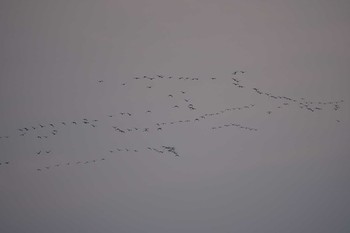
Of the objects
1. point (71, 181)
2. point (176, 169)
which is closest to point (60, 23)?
point (71, 181)

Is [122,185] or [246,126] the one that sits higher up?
[246,126]

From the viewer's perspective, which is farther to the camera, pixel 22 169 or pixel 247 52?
pixel 247 52

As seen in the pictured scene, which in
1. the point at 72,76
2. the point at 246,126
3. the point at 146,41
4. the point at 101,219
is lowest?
the point at 101,219

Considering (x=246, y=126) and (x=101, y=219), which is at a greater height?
(x=246, y=126)

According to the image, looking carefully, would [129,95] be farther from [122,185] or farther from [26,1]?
[26,1]

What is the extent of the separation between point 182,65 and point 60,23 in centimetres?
52

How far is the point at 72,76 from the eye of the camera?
1.24m

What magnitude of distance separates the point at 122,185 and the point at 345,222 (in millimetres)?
1088

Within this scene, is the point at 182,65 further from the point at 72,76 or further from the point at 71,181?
the point at 71,181

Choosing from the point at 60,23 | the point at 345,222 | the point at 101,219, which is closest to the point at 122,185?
the point at 101,219

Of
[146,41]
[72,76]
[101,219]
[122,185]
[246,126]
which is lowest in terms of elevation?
[101,219]

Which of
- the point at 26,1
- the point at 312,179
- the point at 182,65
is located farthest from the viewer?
the point at 312,179

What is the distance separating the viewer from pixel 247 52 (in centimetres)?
134

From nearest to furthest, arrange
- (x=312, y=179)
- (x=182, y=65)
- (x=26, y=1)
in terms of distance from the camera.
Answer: (x=26, y=1), (x=182, y=65), (x=312, y=179)
